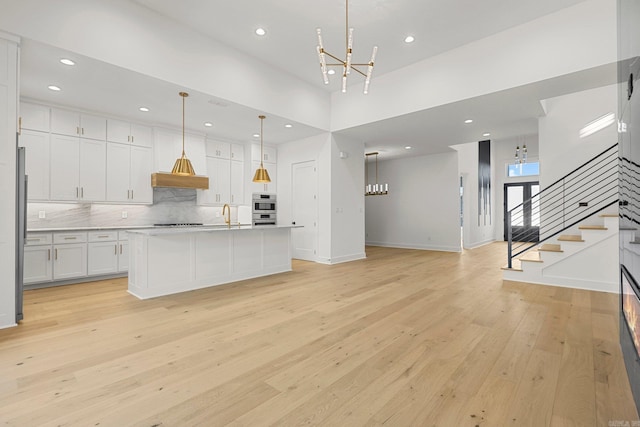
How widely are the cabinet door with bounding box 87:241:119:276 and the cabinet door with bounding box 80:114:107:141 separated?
1.93 meters

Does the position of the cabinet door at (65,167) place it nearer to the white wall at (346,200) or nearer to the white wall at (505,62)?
the white wall at (346,200)

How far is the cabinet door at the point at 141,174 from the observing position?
577cm

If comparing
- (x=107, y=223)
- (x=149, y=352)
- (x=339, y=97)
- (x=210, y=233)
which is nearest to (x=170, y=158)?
(x=107, y=223)

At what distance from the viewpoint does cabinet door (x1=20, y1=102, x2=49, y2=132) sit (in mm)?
4633

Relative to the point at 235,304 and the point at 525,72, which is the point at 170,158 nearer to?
the point at 235,304

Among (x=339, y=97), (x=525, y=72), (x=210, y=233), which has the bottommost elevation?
(x=210, y=233)

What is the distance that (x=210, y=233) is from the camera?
4625 millimetres

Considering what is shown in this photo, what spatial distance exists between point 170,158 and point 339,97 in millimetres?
3830

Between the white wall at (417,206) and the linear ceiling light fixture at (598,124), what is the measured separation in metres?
3.84

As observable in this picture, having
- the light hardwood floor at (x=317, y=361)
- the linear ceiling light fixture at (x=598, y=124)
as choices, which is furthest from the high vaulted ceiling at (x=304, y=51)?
the light hardwood floor at (x=317, y=361)

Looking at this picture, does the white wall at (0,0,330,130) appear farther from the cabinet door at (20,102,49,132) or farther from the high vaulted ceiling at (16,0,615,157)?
the cabinet door at (20,102,49,132)

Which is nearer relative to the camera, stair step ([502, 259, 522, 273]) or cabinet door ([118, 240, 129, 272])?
stair step ([502, 259, 522, 273])

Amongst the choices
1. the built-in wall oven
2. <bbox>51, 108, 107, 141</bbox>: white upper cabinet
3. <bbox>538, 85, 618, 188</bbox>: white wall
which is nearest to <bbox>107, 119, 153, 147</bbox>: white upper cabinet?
<bbox>51, 108, 107, 141</bbox>: white upper cabinet

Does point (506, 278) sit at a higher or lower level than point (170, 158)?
lower
